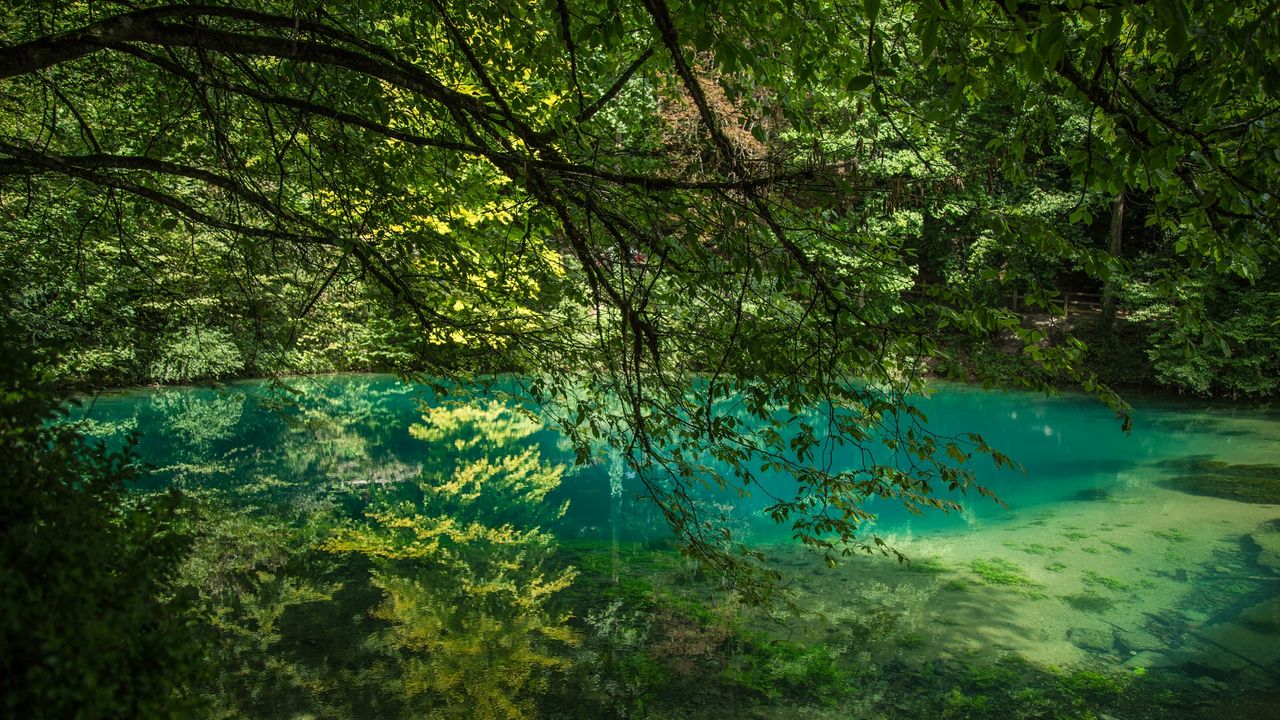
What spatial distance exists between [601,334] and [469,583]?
4.48 meters

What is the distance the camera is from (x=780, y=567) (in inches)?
316

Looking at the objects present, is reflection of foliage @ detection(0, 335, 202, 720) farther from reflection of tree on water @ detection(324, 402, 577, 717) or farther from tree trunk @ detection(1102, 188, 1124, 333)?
tree trunk @ detection(1102, 188, 1124, 333)

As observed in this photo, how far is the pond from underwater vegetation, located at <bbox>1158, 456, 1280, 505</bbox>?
0.06 m

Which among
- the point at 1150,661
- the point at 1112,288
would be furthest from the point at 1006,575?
the point at 1112,288

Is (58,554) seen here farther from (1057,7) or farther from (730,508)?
(730,508)

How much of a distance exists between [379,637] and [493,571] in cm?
180

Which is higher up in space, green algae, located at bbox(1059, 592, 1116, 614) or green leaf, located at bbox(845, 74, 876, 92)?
green leaf, located at bbox(845, 74, 876, 92)

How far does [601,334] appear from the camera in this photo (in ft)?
11.5

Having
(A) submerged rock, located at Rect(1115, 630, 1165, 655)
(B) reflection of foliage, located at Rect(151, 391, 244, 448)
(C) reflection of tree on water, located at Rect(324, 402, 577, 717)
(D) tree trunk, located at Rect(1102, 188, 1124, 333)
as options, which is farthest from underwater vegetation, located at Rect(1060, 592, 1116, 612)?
(D) tree trunk, located at Rect(1102, 188, 1124, 333)

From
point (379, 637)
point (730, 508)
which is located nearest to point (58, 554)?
point (379, 637)

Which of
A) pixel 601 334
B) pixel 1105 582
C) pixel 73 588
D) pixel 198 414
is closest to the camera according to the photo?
pixel 73 588

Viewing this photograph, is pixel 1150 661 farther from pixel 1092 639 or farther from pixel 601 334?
pixel 601 334

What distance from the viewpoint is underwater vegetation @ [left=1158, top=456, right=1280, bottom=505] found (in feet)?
35.6

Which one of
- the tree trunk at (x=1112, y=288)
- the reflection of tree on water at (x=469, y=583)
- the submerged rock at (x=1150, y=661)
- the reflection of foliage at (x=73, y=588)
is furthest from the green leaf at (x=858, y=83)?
the tree trunk at (x=1112, y=288)
